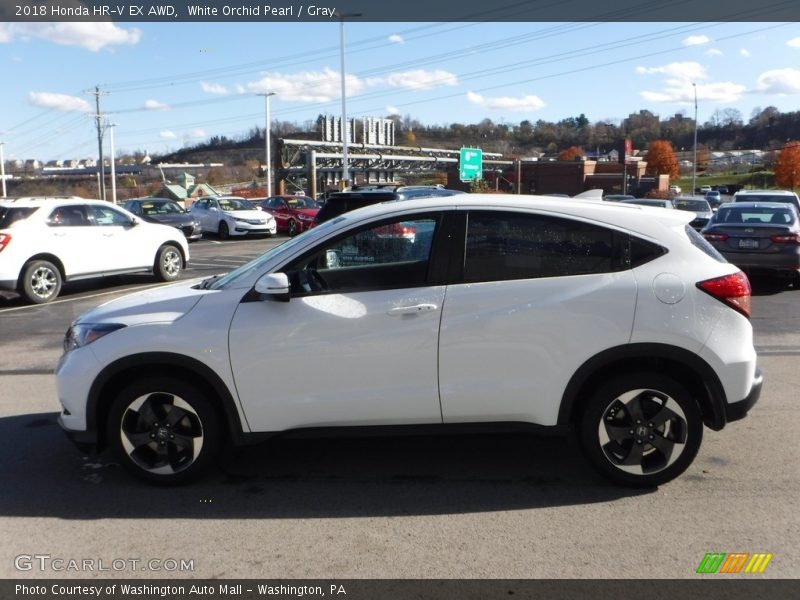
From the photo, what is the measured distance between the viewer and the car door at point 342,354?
4.39 metres

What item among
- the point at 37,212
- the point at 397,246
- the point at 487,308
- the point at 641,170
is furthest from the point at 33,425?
the point at 641,170

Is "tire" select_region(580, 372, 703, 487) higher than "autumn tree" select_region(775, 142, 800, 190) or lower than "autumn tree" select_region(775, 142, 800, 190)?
lower

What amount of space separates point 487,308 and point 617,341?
2.50 ft

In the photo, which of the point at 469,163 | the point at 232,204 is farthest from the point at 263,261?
the point at 469,163

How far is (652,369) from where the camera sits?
14.6ft

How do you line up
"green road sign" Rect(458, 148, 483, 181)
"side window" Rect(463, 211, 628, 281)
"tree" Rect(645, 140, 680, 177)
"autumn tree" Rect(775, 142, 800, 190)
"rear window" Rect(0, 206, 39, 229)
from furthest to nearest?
"tree" Rect(645, 140, 680, 177) < "autumn tree" Rect(775, 142, 800, 190) < "green road sign" Rect(458, 148, 483, 181) < "rear window" Rect(0, 206, 39, 229) < "side window" Rect(463, 211, 628, 281)

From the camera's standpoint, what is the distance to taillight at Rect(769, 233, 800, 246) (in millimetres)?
13148

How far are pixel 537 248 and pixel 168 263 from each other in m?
11.7

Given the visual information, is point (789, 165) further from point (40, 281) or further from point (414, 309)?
point (414, 309)

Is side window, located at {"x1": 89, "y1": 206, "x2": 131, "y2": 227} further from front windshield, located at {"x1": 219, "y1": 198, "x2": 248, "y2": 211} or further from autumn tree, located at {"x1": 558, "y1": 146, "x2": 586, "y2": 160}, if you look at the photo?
autumn tree, located at {"x1": 558, "y1": 146, "x2": 586, "y2": 160}

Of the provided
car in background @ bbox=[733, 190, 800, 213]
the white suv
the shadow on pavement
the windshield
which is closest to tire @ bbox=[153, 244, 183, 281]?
the shadow on pavement

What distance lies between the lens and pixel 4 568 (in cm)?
372

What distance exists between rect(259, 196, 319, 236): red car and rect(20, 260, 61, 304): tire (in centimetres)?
1768

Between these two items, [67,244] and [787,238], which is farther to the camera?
[787,238]
